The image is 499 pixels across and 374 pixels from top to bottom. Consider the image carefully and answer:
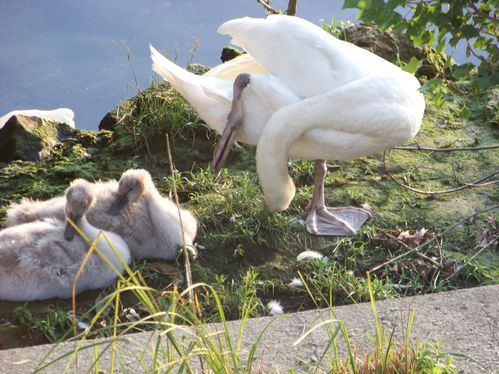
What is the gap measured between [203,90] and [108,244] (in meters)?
1.22

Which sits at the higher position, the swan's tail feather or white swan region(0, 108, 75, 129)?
the swan's tail feather

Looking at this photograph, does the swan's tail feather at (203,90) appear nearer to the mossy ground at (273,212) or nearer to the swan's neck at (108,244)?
the mossy ground at (273,212)

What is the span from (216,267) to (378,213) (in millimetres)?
1155

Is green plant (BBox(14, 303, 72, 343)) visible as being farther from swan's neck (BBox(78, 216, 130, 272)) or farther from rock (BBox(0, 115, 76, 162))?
rock (BBox(0, 115, 76, 162))

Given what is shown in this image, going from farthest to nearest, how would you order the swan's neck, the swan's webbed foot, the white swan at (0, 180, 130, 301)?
1. the swan's webbed foot
2. the swan's neck
3. the white swan at (0, 180, 130, 301)

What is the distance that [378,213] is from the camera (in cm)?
466

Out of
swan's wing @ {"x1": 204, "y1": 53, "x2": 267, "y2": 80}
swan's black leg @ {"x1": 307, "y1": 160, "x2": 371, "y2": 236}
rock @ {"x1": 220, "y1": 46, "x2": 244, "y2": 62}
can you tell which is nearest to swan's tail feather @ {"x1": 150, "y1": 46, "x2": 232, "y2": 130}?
swan's wing @ {"x1": 204, "y1": 53, "x2": 267, "y2": 80}

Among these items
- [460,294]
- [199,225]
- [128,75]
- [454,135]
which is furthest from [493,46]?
[128,75]

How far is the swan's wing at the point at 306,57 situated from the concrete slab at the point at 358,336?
4.83ft

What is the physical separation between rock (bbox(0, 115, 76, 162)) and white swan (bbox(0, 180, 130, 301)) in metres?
1.76

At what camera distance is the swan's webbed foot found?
4.38 meters

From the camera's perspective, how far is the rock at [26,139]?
5.34 meters

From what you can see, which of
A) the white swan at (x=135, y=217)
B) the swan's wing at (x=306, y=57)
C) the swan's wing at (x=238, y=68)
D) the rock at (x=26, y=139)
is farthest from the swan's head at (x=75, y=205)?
the rock at (x=26, y=139)

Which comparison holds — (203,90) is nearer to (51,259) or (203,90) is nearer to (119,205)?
(119,205)
